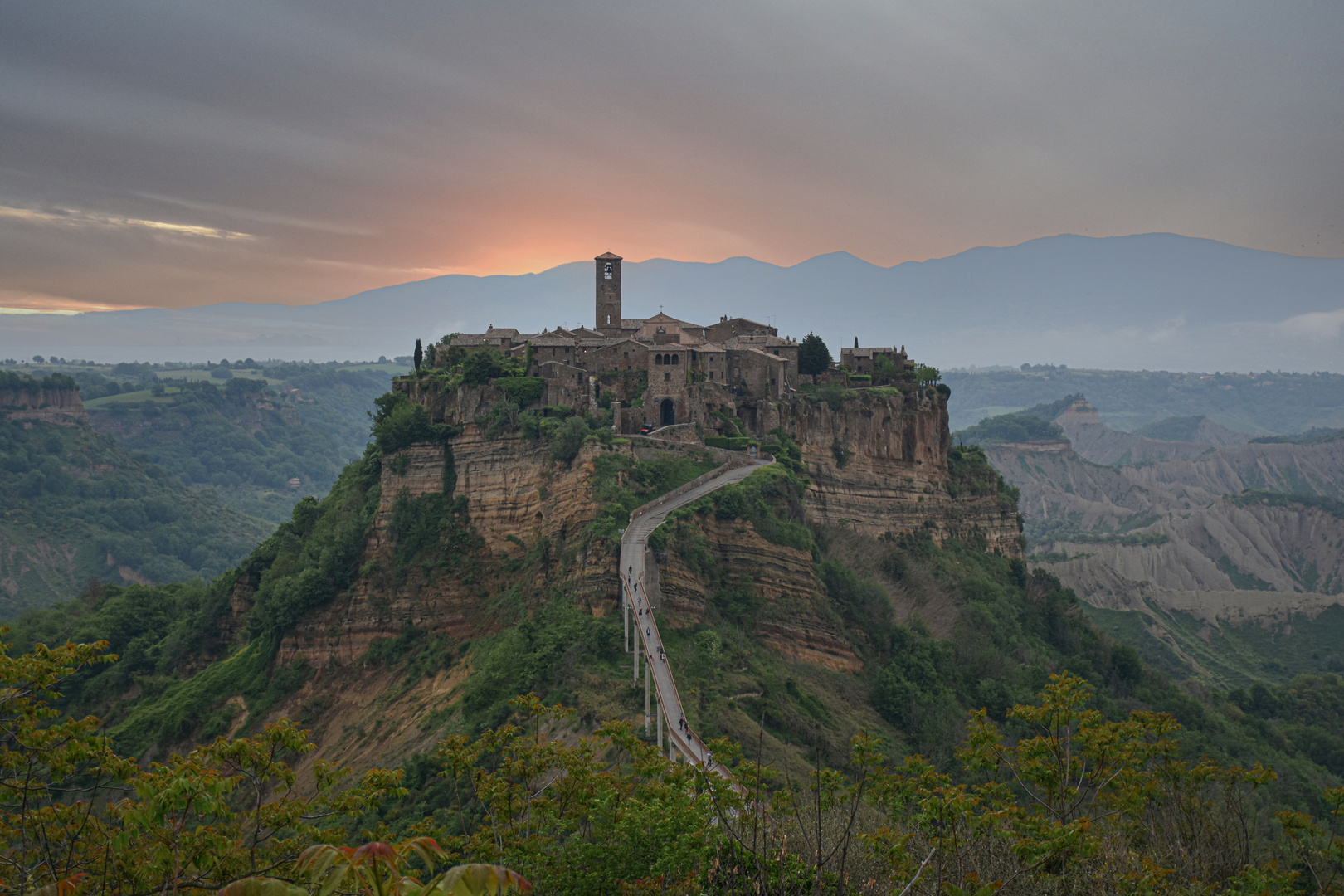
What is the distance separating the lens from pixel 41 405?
164625 millimetres

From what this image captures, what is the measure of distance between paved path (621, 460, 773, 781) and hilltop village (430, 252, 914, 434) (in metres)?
7.79

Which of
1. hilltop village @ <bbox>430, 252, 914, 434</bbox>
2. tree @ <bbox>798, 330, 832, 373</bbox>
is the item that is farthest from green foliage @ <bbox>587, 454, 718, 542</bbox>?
tree @ <bbox>798, 330, 832, 373</bbox>

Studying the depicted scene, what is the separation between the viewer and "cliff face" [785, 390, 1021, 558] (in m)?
68.8

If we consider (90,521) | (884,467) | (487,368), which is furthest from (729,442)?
(90,521)

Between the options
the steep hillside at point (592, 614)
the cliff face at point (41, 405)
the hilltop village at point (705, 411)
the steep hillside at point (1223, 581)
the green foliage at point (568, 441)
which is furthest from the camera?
the cliff face at point (41, 405)

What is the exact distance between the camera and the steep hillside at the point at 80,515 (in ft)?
423

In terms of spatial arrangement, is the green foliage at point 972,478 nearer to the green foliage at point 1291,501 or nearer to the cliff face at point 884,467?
the cliff face at point 884,467

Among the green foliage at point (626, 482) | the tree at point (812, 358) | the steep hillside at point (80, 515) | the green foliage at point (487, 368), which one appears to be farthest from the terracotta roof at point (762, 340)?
the steep hillside at point (80, 515)

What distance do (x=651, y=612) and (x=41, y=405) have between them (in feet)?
553

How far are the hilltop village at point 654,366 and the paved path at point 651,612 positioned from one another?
7.79 m

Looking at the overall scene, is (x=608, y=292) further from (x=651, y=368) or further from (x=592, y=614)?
(x=592, y=614)

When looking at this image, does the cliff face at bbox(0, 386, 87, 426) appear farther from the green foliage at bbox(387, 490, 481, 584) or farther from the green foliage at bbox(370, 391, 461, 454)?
the green foliage at bbox(387, 490, 481, 584)

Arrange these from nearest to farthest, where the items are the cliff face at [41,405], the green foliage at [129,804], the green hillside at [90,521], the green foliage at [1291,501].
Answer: the green foliage at [129,804], the green hillside at [90,521], the cliff face at [41,405], the green foliage at [1291,501]

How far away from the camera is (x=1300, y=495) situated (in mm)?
175375
